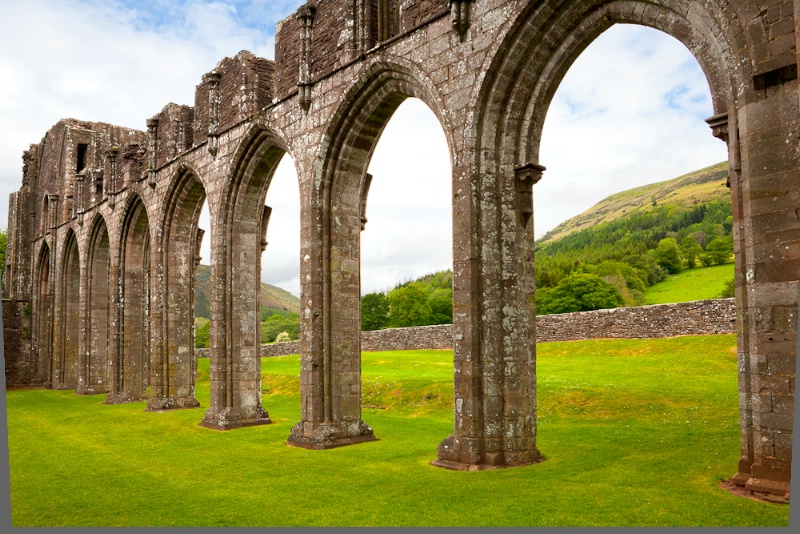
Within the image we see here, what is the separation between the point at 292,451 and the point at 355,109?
5.38 metres

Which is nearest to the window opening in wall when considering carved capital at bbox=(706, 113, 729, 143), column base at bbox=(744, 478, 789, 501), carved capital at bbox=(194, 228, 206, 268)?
carved capital at bbox=(194, 228, 206, 268)

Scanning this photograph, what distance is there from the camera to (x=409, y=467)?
26.7 ft

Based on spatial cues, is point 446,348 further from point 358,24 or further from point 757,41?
point 757,41

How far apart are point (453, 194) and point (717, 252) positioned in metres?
47.7

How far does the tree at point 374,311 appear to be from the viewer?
2270 inches

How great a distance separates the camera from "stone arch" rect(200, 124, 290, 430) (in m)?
12.7

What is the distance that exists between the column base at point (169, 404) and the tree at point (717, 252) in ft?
147

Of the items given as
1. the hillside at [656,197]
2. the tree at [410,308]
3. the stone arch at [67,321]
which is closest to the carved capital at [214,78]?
the stone arch at [67,321]

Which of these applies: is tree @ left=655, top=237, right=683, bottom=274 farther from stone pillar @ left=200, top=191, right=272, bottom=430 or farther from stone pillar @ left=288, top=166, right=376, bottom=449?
stone pillar @ left=288, top=166, right=376, bottom=449

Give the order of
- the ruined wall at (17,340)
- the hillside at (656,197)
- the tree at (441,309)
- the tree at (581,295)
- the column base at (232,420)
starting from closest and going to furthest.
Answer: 1. the column base at (232,420)
2. the ruined wall at (17,340)
3. the tree at (581,295)
4. the tree at (441,309)
5. the hillside at (656,197)

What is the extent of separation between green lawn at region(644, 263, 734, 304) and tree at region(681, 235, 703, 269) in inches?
44.7

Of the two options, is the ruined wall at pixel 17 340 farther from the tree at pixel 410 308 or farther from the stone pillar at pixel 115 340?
the tree at pixel 410 308

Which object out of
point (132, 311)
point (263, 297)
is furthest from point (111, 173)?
point (263, 297)

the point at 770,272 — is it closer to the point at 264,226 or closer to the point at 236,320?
the point at 236,320
